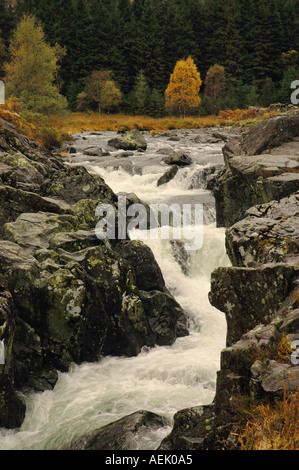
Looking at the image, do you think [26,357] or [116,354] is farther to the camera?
[116,354]

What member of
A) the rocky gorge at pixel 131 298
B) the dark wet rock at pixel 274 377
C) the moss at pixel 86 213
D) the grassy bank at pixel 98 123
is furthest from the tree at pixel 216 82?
the dark wet rock at pixel 274 377

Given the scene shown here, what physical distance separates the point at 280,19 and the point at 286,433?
107 meters

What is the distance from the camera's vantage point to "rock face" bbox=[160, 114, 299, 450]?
Answer: 239 inches

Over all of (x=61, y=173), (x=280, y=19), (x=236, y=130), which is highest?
(x=280, y=19)

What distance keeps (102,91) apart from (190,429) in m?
75.4

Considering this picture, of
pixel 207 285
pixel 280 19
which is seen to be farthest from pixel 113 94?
pixel 207 285

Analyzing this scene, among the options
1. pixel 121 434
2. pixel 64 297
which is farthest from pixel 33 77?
pixel 121 434

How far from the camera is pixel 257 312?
9000 millimetres

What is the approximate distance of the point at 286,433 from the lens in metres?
5.00

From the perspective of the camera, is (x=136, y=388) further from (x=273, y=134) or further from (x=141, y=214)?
(x=273, y=134)

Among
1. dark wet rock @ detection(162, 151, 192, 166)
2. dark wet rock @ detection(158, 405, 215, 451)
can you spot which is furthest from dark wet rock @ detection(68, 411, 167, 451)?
dark wet rock @ detection(162, 151, 192, 166)

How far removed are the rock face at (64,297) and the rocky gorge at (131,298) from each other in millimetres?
29

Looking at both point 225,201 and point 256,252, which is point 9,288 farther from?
point 225,201

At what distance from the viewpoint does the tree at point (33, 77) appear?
39.9 m
